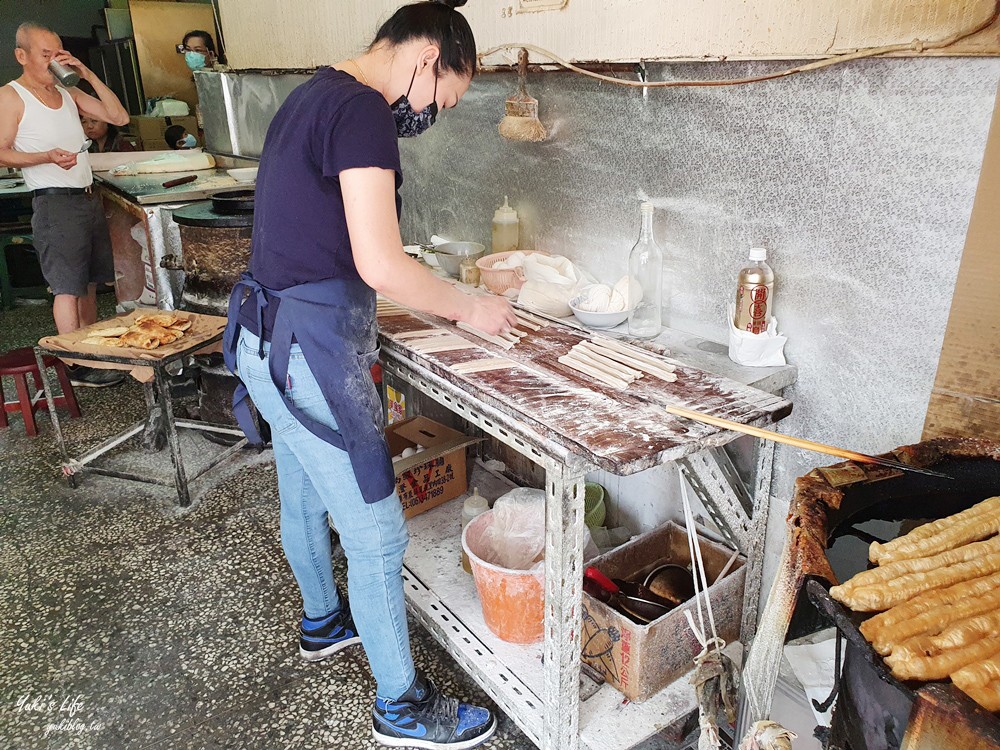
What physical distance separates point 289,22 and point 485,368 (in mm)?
3632

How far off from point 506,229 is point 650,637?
186 centimetres

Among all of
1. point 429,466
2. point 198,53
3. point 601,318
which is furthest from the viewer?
point 198,53

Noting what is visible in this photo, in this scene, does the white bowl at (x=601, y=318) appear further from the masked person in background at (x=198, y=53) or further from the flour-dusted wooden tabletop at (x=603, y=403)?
the masked person in background at (x=198, y=53)

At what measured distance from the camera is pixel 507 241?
3.27 metres

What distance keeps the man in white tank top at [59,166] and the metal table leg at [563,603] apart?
4.23 m

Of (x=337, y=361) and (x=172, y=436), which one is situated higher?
(x=337, y=361)

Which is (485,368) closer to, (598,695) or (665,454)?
(665,454)

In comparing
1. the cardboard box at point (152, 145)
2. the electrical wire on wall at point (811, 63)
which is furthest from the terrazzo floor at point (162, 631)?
the cardboard box at point (152, 145)

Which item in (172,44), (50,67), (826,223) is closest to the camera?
(826,223)

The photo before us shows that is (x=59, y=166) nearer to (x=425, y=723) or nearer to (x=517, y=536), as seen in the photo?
(x=517, y=536)

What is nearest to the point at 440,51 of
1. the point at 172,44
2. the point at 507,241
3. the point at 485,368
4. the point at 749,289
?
the point at 485,368

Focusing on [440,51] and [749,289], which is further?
[749,289]

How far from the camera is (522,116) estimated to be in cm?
288

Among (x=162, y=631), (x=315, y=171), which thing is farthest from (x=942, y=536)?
(x=162, y=631)
